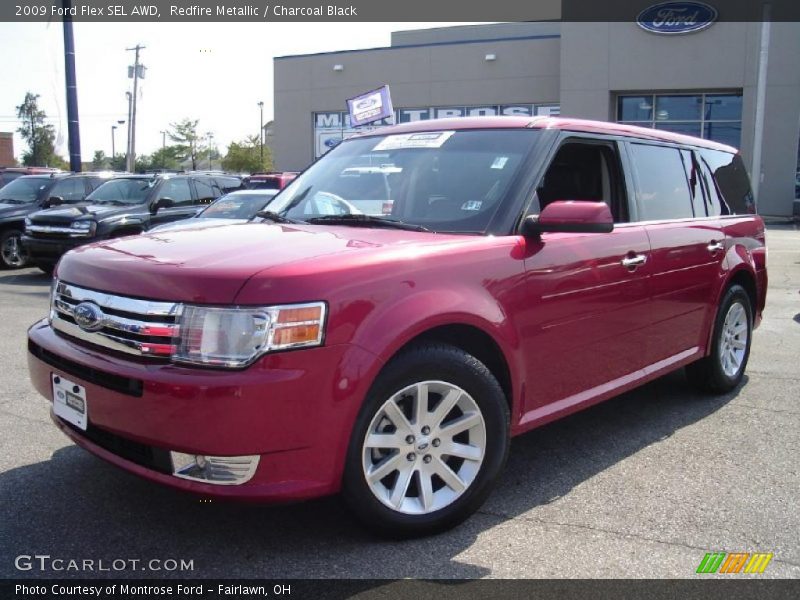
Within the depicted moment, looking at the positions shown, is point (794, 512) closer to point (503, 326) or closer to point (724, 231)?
point (503, 326)

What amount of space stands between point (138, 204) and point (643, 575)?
11.3 metres

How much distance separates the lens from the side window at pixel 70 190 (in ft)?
46.6

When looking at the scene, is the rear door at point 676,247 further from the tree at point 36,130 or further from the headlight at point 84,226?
the tree at point 36,130

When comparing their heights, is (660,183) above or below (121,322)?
above

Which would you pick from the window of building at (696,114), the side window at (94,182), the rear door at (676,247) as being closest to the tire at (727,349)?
the rear door at (676,247)

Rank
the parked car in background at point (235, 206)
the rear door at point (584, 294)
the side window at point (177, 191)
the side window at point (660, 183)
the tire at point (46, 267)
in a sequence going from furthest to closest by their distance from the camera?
1. the side window at point (177, 191)
2. the tire at point (46, 267)
3. the parked car in background at point (235, 206)
4. the side window at point (660, 183)
5. the rear door at point (584, 294)

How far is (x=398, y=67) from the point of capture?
3316 cm

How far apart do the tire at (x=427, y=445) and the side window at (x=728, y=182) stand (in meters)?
3.17

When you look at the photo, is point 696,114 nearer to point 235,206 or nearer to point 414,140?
point 235,206

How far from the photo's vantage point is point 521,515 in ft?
11.4

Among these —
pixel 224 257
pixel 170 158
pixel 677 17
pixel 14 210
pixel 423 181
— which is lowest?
pixel 14 210

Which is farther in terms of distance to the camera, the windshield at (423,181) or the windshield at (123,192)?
the windshield at (123,192)

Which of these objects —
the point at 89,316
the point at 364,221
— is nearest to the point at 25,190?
the point at 364,221

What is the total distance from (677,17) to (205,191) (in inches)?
876
